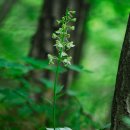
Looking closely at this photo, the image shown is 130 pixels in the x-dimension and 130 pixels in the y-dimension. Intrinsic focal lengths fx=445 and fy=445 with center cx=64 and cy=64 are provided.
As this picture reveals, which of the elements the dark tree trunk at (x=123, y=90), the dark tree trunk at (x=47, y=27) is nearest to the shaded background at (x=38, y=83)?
the dark tree trunk at (x=47, y=27)

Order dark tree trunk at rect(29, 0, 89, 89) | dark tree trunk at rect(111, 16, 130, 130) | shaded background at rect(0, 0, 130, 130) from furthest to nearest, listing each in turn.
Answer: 1. dark tree trunk at rect(29, 0, 89, 89)
2. shaded background at rect(0, 0, 130, 130)
3. dark tree trunk at rect(111, 16, 130, 130)

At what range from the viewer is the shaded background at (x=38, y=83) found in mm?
4273

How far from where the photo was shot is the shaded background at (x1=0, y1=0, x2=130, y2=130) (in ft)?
14.0

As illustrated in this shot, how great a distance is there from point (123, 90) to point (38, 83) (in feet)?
10.6

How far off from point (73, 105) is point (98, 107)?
0.53 metres

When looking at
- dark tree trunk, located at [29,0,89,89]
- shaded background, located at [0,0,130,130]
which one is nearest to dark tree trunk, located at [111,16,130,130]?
shaded background, located at [0,0,130,130]

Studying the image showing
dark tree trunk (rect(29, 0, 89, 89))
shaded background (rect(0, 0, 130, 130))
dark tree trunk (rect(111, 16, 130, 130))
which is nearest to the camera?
dark tree trunk (rect(111, 16, 130, 130))

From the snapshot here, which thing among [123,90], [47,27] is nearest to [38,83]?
[47,27]

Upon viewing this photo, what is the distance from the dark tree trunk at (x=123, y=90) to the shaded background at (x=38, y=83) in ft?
2.06

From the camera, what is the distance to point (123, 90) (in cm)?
257

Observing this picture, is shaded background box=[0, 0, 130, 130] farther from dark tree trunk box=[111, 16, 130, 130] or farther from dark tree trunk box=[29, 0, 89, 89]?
dark tree trunk box=[111, 16, 130, 130]

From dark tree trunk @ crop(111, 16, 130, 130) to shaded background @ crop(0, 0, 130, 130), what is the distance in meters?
0.63

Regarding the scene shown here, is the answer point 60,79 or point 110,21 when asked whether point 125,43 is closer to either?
point 60,79

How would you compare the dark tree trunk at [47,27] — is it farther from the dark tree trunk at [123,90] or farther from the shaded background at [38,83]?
the dark tree trunk at [123,90]
